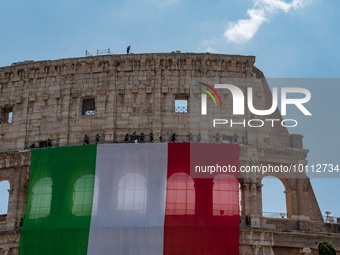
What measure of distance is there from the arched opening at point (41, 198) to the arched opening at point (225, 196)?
965 cm

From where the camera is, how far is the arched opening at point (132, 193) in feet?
103

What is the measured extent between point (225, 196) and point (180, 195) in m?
2.58

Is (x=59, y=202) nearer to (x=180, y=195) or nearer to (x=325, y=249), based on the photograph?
(x=180, y=195)

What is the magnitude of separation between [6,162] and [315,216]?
19.2 metres

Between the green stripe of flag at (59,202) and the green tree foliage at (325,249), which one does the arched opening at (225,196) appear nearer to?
the green tree foliage at (325,249)

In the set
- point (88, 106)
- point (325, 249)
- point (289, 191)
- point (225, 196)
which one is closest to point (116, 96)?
point (88, 106)

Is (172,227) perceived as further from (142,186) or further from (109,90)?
(109,90)

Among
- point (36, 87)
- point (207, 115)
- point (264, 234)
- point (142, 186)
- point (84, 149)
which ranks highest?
point (36, 87)

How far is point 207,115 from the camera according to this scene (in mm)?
33938

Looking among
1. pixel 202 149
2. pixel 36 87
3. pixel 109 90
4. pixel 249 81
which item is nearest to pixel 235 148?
pixel 202 149

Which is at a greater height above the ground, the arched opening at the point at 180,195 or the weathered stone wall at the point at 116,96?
the weathered stone wall at the point at 116,96

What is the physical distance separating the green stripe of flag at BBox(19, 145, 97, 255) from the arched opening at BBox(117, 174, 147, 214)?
1.76 m

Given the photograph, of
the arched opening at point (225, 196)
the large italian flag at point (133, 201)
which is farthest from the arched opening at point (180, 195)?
the arched opening at point (225, 196)

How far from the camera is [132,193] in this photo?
104 ft
